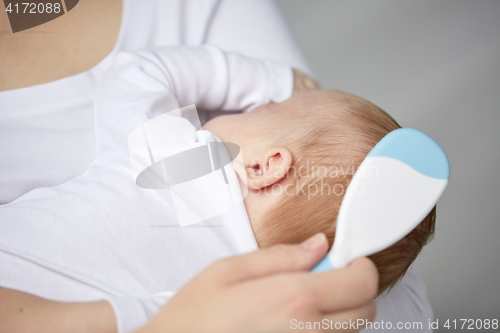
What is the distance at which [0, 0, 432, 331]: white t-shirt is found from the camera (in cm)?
82

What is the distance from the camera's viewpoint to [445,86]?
1629 mm

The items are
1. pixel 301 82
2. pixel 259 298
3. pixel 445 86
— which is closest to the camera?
pixel 259 298

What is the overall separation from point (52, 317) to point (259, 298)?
319 millimetres

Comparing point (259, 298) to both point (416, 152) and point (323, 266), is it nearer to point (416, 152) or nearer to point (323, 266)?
point (323, 266)

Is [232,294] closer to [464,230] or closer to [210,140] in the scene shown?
[210,140]

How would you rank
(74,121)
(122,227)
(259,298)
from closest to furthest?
(259,298) → (122,227) → (74,121)

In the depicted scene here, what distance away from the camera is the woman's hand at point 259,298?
40cm

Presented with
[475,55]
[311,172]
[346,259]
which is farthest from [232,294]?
[475,55]

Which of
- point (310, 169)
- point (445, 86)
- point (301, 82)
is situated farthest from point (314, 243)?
point (445, 86)

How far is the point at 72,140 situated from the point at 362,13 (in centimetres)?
149

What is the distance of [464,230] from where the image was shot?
145 centimetres

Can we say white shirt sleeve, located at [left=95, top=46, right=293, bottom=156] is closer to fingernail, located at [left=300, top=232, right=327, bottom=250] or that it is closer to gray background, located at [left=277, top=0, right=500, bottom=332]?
fingernail, located at [left=300, top=232, right=327, bottom=250]

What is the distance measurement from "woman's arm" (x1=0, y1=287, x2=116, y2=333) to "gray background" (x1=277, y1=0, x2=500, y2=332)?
1.30m

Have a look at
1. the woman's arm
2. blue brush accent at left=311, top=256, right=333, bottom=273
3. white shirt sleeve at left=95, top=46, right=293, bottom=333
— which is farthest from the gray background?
the woman's arm
